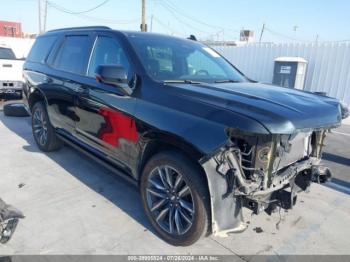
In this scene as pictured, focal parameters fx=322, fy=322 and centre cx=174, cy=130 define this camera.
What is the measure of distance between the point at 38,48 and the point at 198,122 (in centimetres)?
431

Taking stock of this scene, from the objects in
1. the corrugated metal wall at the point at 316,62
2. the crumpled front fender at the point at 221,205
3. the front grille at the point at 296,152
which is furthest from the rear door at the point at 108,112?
the corrugated metal wall at the point at 316,62

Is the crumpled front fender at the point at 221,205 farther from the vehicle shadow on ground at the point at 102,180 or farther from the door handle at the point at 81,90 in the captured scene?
the door handle at the point at 81,90

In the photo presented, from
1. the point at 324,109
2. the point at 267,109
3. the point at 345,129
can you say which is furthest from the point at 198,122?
the point at 345,129

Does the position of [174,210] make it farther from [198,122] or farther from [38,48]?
[38,48]

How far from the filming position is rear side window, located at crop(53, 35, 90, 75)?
4109 millimetres

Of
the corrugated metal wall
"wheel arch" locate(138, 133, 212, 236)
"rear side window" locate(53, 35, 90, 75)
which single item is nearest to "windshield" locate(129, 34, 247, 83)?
"wheel arch" locate(138, 133, 212, 236)

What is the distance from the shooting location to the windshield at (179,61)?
3334 millimetres

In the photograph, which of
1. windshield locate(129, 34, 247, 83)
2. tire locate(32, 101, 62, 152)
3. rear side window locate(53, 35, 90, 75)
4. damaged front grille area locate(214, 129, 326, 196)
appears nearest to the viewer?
damaged front grille area locate(214, 129, 326, 196)

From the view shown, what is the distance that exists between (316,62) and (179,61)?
383 inches

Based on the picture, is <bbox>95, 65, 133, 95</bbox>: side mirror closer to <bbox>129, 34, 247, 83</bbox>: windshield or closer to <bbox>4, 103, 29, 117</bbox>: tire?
<bbox>129, 34, 247, 83</bbox>: windshield

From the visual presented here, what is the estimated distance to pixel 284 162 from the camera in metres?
2.75

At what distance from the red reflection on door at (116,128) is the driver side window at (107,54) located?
0.50 meters

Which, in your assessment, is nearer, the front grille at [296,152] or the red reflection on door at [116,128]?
the front grille at [296,152]

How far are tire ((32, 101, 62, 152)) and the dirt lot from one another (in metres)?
0.37
